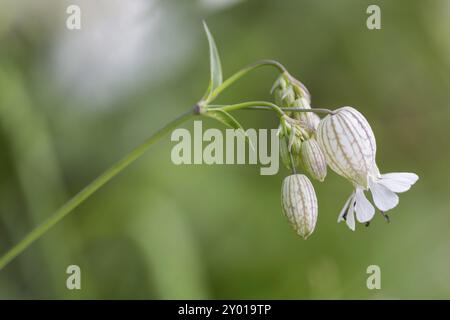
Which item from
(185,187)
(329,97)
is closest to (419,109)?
(329,97)

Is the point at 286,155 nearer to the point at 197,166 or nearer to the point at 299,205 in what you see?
the point at 299,205

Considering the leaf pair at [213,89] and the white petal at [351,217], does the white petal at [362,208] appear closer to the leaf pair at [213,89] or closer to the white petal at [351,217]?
the white petal at [351,217]

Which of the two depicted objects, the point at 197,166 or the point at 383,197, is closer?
the point at 383,197

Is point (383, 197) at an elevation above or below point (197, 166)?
below

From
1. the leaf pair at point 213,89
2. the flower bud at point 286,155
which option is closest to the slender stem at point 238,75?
the leaf pair at point 213,89

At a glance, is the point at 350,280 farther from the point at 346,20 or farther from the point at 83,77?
the point at 83,77

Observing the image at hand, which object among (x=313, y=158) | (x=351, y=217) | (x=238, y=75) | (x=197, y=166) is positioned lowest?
(x=351, y=217)

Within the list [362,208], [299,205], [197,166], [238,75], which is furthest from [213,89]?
[197,166]
